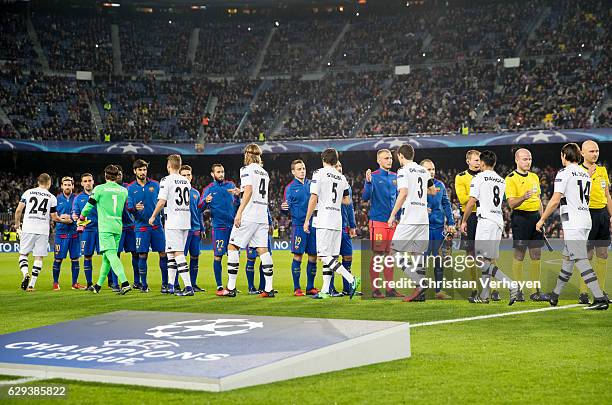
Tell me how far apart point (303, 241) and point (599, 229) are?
A: 4.80 meters

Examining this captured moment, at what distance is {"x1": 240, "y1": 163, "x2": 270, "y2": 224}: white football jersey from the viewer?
12.1 meters

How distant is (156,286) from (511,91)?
1141 inches

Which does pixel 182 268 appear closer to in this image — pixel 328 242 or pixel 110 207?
pixel 110 207

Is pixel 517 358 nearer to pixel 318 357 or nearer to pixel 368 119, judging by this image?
pixel 318 357

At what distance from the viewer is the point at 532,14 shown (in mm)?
44125

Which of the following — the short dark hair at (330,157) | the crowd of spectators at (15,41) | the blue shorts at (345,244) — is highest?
the crowd of spectators at (15,41)

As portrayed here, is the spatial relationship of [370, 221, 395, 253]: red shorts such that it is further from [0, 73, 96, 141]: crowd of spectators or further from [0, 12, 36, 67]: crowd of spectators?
[0, 12, 36, 67]: crowd of spectators

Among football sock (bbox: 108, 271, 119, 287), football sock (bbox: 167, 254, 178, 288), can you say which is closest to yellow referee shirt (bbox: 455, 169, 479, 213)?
football sock (bbox: 167, 254, 178, 288)

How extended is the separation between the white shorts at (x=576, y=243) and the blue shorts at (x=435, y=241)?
2.37 metres

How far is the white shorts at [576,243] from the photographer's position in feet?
34.2

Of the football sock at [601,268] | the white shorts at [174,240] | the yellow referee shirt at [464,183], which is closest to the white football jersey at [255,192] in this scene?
the white shorts at [174,240]

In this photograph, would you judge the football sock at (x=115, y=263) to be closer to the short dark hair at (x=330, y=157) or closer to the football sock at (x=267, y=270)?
the football sock at (x=267, y=270)

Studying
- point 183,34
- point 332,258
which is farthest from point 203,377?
point 183,34

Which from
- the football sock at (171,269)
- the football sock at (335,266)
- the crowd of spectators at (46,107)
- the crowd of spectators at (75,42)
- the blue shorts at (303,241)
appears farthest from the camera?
the crowd of spectators at (75,42)
